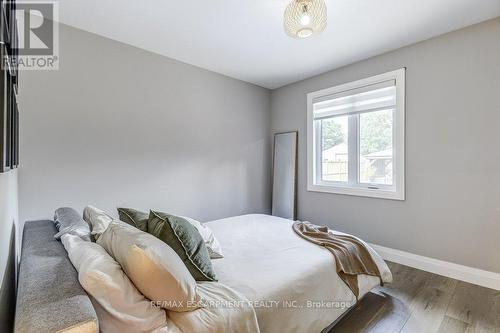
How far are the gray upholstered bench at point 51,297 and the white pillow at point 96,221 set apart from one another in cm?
24

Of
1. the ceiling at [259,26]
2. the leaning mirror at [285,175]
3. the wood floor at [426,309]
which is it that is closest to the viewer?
the wood floor at [426,309]

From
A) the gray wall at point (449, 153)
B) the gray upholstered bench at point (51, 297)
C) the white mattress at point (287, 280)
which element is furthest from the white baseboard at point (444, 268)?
the gray upholstered bench at point (51, 297)

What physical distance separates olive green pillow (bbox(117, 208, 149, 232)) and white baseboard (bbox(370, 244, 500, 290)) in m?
2.81

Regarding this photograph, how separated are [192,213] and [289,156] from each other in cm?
181

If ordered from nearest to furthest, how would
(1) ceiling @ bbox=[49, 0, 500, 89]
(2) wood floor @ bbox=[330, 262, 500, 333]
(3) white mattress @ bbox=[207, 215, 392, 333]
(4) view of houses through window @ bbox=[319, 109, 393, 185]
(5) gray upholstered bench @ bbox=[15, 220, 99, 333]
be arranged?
(5) gray upholstered bench @ bbox=[15, 220, 99, 333]
(3) white mattress @ bbox=[207, 215, 392, 333]
(2) wood floor @ bbox=[330, 262, 500, 333]
(1) ceiling @ bbox=[49, 0, 500, 89]
(4) view of houses through window @ bbox=[319, 109, 393, 185]

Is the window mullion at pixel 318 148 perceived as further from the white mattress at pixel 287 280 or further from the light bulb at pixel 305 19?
the light bulb at pixel 305 19

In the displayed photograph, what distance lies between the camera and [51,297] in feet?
2.65

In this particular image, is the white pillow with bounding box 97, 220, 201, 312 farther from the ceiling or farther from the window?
the window

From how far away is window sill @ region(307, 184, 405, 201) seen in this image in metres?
2.90

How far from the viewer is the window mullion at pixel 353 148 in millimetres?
3316

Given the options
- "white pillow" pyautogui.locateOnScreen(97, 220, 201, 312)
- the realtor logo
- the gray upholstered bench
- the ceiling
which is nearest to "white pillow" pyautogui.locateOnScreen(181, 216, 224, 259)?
"white pillow" pyautogui.locateOnScreen(97, 220, 201, 312)

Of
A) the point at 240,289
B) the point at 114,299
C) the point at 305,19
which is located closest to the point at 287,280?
the point at 240,289

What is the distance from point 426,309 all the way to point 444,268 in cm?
88

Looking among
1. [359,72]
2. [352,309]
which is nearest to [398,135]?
[359,72]
